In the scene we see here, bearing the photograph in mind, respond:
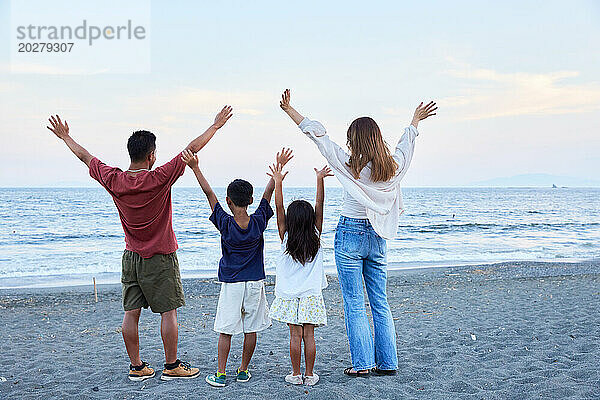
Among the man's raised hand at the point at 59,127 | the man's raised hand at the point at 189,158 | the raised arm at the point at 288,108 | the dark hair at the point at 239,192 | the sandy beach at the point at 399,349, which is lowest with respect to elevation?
the sandy beach at the point at 399,349

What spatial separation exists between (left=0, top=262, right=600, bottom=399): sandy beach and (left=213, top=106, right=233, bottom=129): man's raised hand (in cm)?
192

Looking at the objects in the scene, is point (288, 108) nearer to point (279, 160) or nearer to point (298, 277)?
point (279, 160)

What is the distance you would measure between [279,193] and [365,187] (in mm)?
640

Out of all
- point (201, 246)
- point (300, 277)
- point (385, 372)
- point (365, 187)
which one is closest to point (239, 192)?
point (300, 277)

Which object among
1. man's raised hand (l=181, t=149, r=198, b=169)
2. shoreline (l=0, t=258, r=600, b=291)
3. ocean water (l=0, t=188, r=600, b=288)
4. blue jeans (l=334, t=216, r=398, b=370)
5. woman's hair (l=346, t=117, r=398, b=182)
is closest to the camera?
man's raised hand (l=181, t=149, r=198, b=169)

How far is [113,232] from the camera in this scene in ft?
82.5

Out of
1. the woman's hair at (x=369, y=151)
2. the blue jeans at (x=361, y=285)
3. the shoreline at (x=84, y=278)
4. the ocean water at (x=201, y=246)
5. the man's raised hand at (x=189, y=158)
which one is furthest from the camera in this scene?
the ocean water at (x=201, y=246)

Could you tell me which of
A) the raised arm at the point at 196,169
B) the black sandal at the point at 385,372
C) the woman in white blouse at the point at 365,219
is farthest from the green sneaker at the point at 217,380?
the raised arm at the point at 196,169

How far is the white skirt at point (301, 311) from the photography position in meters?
3.79

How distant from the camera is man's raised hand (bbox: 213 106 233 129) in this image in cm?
383

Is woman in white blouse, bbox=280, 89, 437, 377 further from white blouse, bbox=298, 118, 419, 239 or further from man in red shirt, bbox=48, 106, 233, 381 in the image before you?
man in red shirt, bbox=48, 106, 233, 381

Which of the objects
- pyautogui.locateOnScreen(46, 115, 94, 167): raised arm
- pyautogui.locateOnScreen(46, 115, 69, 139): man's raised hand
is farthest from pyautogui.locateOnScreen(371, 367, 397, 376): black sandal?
pyautogui.locateOnScreen(46, 115, 69, 139): man's raised hand

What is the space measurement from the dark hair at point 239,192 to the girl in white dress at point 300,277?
217 millimetres

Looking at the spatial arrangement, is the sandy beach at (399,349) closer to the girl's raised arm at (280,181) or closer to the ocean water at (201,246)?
the girl's raised arm at (280,181)
